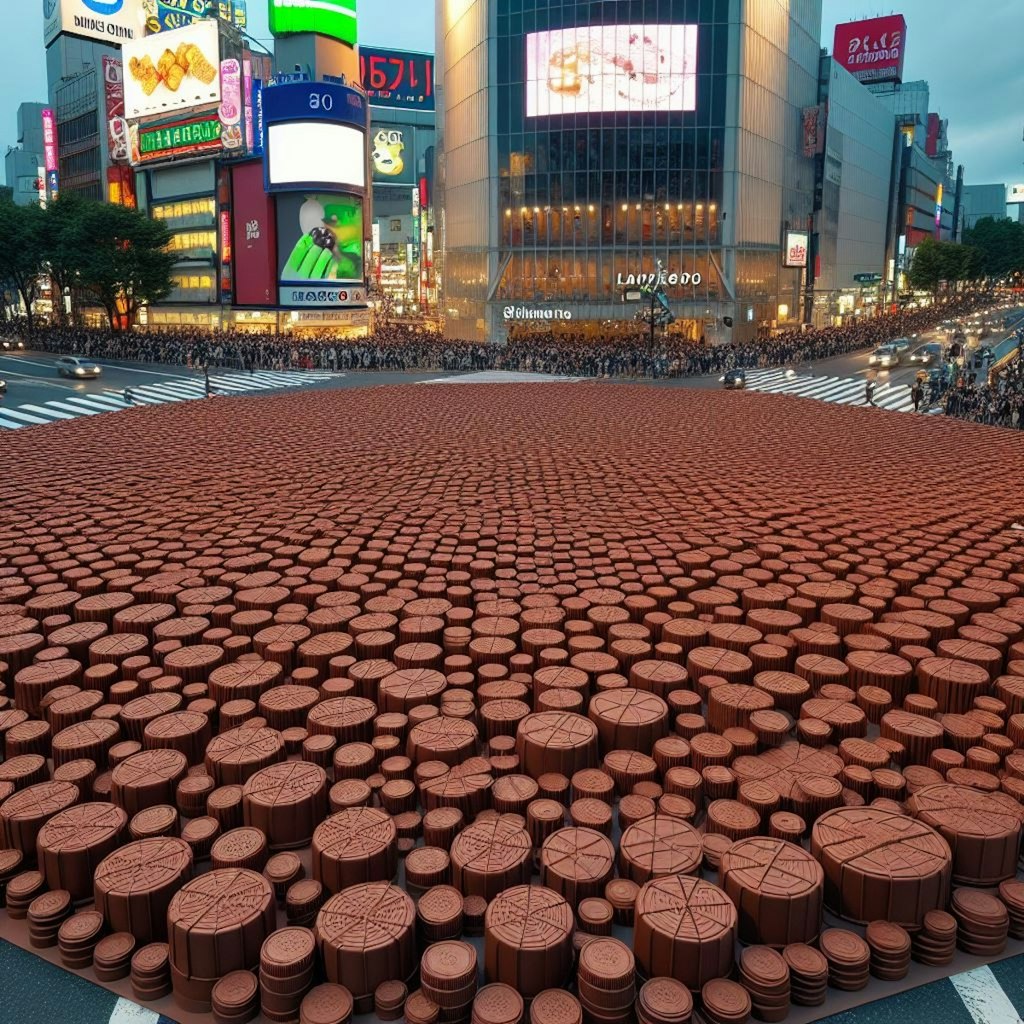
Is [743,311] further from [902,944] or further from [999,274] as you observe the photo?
[999,274]

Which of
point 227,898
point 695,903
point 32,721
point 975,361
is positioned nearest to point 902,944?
point 695,903

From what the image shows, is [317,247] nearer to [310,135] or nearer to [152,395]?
[310,135]

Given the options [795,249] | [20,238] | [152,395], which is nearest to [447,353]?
[152,395]

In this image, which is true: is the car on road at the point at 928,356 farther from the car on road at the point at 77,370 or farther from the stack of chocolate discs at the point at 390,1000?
the stack of chocolate discs at the point at 390,1000

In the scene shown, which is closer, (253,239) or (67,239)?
(67,239)

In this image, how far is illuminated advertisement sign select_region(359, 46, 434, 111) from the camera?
5005 inches

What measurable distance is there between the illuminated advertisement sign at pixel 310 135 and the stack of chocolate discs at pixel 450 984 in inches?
2590

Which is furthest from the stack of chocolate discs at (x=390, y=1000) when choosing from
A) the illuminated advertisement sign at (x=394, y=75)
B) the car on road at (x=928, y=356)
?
the illuminated advertisement sign at (x=394, y=75)

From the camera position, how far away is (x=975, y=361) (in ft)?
152

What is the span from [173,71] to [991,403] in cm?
6694

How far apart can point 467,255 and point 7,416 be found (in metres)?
46.5

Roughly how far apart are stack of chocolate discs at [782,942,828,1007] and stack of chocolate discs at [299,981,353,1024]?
280 cm

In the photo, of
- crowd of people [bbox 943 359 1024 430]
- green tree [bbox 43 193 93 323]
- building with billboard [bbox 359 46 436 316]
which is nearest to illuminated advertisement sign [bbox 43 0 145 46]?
green tree [bbox 43 193 93 323]

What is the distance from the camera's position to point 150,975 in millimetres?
5617
